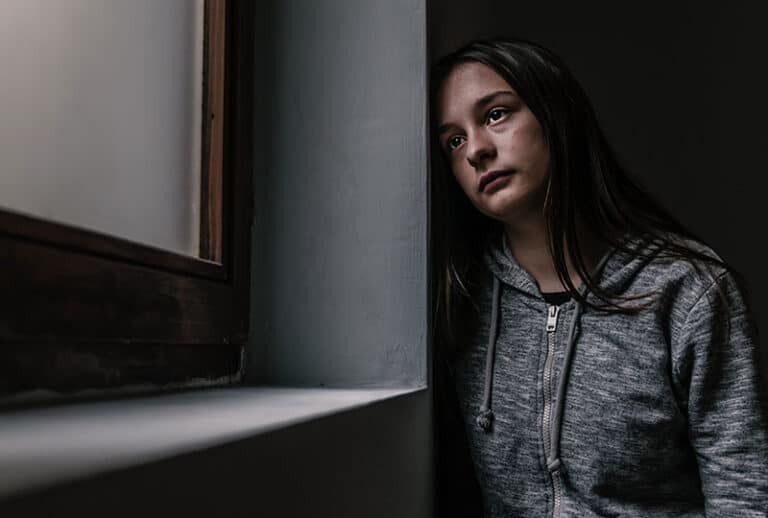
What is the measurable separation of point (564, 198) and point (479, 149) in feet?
0.42

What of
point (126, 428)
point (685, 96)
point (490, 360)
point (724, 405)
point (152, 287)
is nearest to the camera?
point (126, 428)

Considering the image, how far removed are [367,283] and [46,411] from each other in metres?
0.46

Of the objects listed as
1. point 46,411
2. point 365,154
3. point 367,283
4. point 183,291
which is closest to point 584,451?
point 367,283

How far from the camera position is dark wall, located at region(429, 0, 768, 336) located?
6.43 ft

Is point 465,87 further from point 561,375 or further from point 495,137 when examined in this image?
point 561,375

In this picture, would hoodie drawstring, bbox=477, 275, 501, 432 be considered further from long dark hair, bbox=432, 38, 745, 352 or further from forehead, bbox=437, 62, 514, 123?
forehead, bbox=437, 62, 514, 123

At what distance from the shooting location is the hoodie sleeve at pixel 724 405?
88 cm

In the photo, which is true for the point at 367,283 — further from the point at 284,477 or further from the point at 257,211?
the point at 284,477

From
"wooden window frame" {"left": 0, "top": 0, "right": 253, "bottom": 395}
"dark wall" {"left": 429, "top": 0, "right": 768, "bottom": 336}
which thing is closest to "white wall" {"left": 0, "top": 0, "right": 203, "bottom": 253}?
"wooden window frame" {"left": 0, "top": 0, "right": 253, "bottom": 395}

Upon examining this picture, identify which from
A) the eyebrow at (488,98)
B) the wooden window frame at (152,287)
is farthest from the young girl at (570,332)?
the wooden window frame at (152,287)

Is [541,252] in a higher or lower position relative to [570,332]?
higher

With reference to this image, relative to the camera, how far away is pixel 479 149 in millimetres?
980

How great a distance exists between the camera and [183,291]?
603 millimetres

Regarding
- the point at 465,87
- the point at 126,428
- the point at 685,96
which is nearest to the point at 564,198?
the point at 465,87
